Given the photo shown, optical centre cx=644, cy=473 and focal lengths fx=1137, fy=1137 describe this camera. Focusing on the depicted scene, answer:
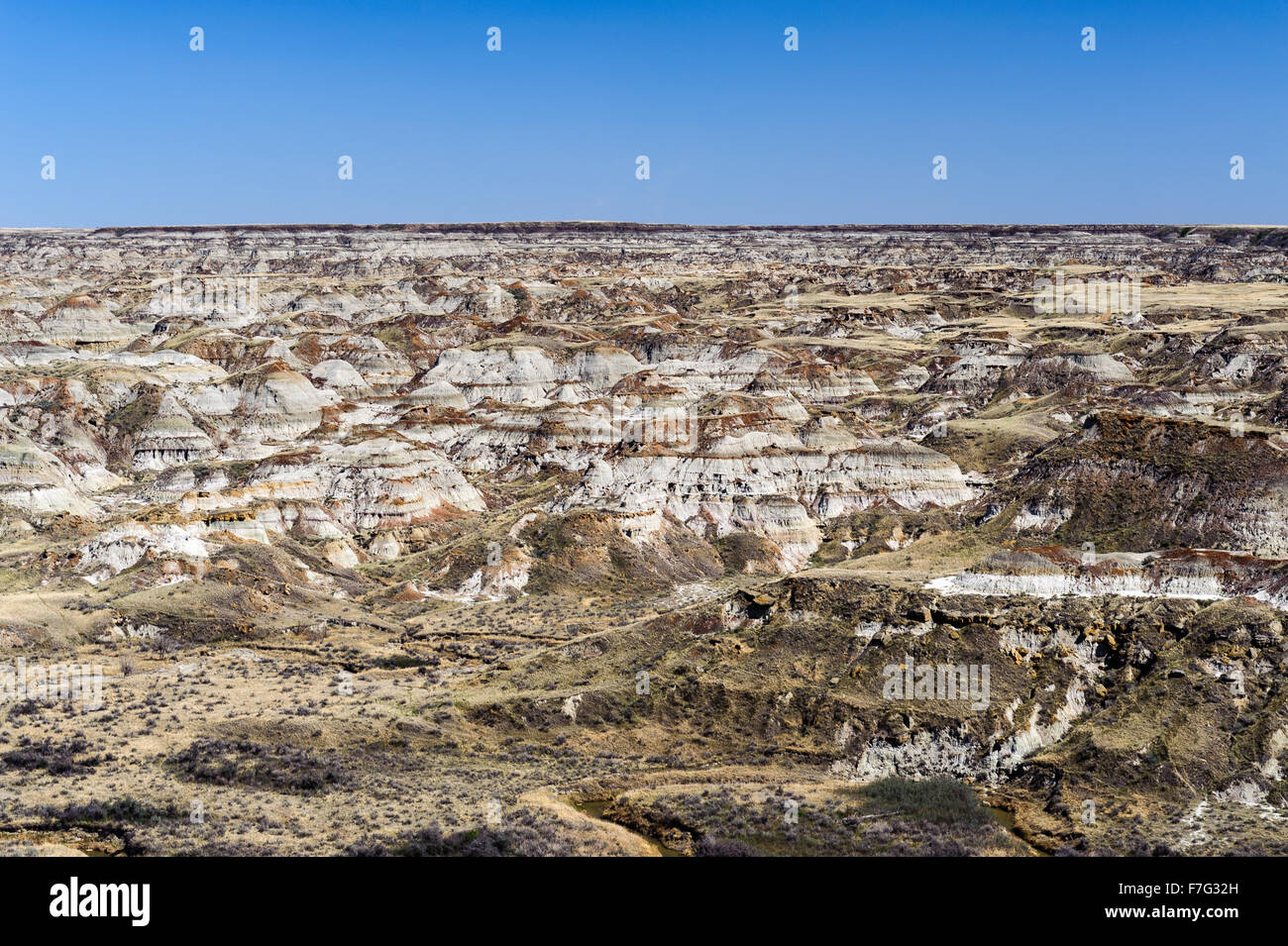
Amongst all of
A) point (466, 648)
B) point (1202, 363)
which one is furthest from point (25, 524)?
point (1202, 363)

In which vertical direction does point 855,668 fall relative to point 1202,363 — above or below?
below

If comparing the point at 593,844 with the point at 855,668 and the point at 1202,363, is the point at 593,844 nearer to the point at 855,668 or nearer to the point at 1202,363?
the point at 855,668

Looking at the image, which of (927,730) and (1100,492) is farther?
(1100,492)
